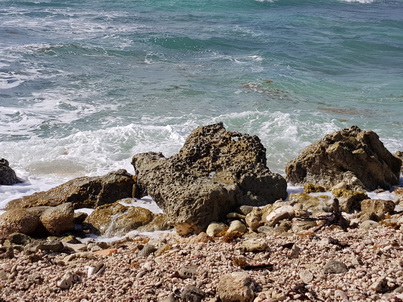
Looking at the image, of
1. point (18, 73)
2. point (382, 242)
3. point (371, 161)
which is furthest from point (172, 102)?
point (382, 242)

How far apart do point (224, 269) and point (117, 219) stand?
3092 mm

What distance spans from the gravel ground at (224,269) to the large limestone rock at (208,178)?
0.94 meters

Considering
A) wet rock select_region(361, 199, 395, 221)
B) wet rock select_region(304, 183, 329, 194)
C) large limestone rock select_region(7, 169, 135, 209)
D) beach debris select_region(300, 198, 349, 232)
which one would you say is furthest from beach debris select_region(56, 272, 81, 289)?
wet rock select_region(304, 183, 329, 194)

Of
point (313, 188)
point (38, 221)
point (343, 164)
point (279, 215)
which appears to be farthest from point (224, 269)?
point (343, 164)

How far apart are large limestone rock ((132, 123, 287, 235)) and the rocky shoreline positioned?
20 mm

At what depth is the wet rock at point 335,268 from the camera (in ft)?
15.9

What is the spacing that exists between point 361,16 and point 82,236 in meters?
33.4

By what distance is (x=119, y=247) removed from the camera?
6.59 m

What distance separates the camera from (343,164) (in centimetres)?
902

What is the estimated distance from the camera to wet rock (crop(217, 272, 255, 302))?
14.8ft

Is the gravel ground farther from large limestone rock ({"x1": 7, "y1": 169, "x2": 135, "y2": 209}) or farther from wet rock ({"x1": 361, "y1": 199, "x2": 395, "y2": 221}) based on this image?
large limestone rock ({"x1": 7, "y1": 169, "x2": 135, "y2": 209})

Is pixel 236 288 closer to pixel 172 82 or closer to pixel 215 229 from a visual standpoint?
pixel 215 229

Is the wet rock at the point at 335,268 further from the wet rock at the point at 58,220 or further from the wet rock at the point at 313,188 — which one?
the wet rock at the point at 58,220

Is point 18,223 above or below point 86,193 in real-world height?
above
